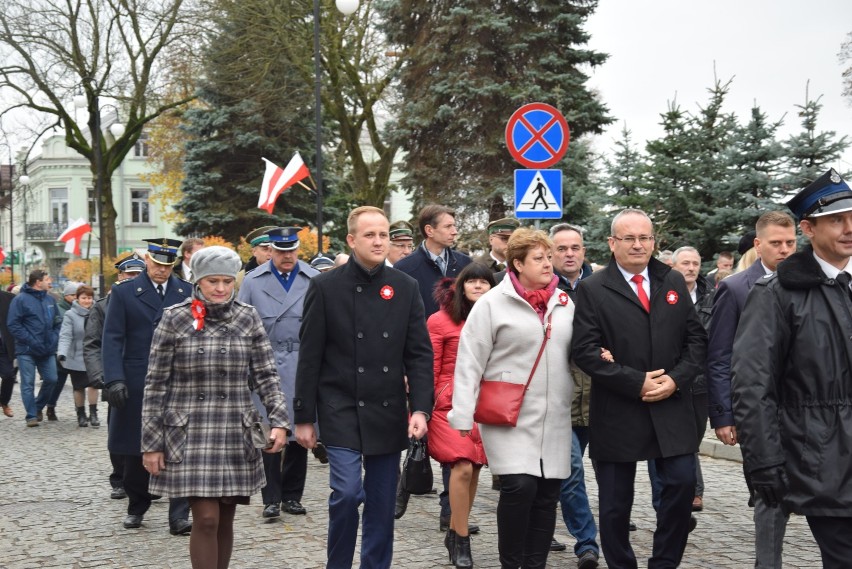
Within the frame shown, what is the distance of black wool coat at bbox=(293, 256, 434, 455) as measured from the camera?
229 inches

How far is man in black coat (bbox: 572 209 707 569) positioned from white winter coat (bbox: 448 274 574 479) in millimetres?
188

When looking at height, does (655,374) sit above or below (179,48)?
below

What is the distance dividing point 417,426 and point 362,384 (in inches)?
14.5

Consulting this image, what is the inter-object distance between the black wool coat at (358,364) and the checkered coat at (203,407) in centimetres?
26

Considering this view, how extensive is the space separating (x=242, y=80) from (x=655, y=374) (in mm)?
29552

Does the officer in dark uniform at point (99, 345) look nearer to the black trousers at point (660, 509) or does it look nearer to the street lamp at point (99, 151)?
the black trousers at point (660, 509)

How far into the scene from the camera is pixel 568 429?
5.99 metres

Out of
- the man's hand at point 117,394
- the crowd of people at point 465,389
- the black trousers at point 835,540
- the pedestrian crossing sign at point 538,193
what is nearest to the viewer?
the black trousers at point 835,540

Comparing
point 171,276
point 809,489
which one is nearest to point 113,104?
point 171,276

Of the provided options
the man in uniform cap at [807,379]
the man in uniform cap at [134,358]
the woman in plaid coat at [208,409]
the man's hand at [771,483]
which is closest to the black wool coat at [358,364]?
the woman in plaid coat at [208,409]

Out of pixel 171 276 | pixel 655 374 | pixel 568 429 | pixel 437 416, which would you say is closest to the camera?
pixel 655 374

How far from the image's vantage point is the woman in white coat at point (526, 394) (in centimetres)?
582

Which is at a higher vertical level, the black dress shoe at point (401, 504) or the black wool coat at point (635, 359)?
the black wool coat at point (635, 359)

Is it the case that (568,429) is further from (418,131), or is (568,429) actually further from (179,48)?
(179,48)
